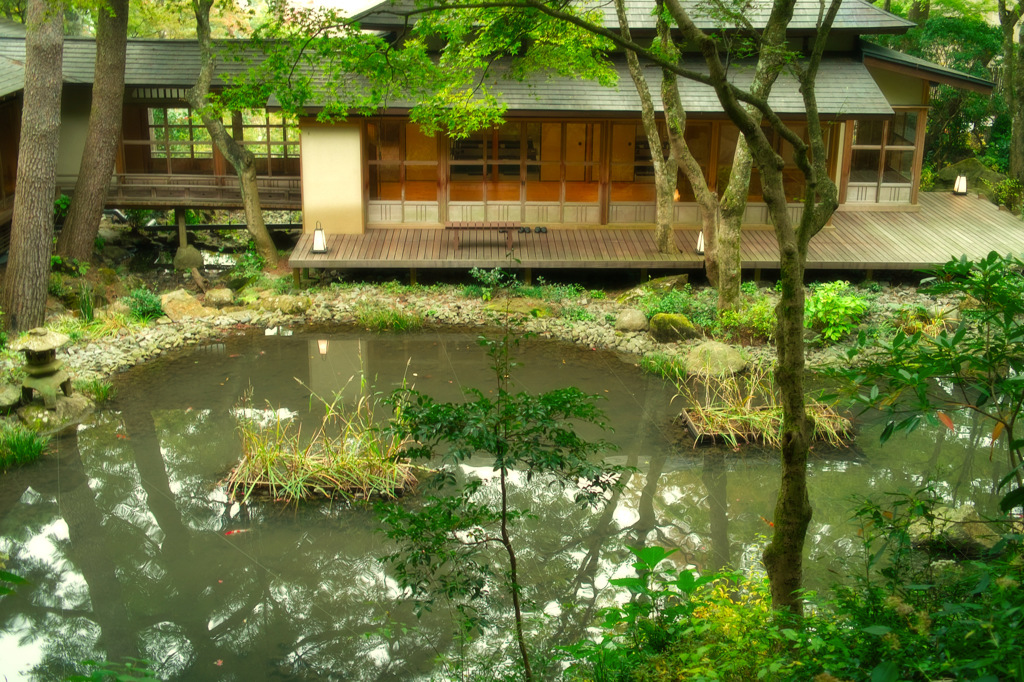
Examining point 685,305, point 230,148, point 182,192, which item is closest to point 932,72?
point 685,305

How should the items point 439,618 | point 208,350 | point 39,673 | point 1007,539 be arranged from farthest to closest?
point 208,350 < point 439,618 < point 39,673 < point 1007,539

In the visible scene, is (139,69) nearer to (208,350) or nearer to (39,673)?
(208,350)

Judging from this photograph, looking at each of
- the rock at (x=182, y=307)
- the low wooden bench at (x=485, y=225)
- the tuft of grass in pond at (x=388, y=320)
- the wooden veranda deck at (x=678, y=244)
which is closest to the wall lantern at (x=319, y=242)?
the wooden veranda deck at (x=678, y=244)

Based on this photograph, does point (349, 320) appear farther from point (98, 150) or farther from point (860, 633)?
point (860, 633)

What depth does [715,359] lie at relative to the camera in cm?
1109

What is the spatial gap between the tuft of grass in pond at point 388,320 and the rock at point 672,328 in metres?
3.51

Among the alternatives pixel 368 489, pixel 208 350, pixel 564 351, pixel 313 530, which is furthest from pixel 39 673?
pixel 564 351

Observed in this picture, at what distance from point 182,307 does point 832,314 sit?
9.53 meters

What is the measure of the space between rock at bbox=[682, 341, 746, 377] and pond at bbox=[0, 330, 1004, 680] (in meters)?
0.64

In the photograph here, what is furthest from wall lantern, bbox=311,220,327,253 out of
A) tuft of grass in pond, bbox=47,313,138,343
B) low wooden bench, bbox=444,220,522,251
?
tuft of grass in pond, bbox=47,313,138,343

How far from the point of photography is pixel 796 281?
4.83 m

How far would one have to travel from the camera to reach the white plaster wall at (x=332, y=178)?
1555cm

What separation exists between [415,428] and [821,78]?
13731mm

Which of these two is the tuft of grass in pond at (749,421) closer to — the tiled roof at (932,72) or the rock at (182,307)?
the rock at (182,307)
